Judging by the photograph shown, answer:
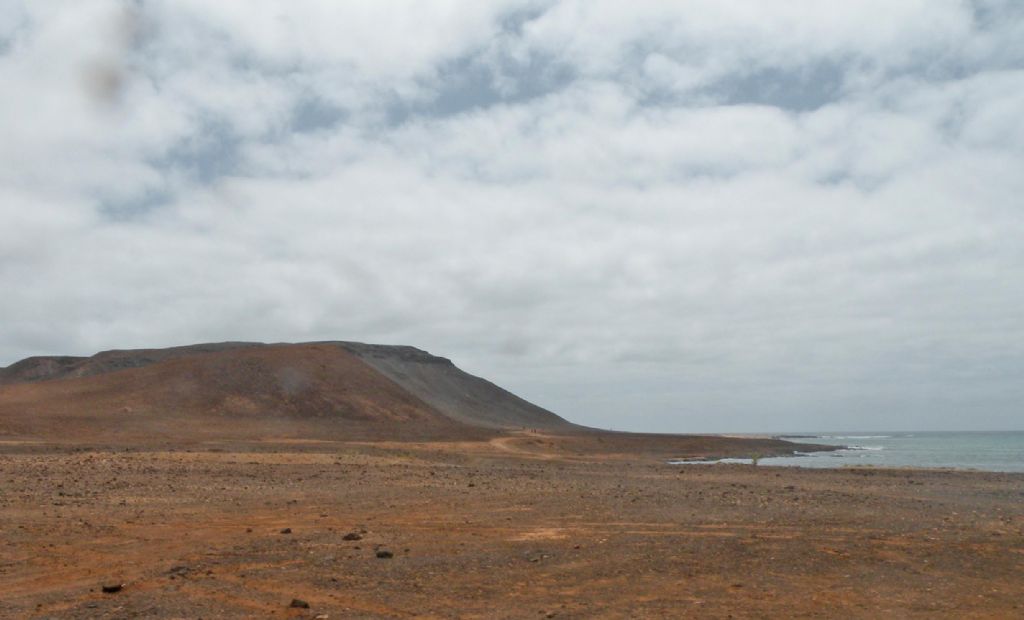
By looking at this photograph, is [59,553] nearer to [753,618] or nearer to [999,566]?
[753,618]

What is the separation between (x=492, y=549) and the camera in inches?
479

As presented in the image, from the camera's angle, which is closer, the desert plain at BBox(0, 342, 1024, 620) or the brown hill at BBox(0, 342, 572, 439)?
the desert plain at BBox(0, 342, 1024, 620)

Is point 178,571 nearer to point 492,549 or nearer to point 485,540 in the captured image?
point 492,549

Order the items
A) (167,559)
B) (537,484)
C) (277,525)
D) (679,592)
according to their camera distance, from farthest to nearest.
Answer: (537,484) → (277,525) → (167,559) → (679,592)

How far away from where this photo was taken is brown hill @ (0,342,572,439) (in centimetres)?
5784

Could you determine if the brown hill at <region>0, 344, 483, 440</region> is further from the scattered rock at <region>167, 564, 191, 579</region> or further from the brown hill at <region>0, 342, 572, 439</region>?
the scattered rock at <region>167, 564, 191, 579</region>

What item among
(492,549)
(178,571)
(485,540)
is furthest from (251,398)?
(178,571)

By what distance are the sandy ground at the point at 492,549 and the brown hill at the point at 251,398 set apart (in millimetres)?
32977

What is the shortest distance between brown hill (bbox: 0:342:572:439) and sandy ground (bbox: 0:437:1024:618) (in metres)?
33.0

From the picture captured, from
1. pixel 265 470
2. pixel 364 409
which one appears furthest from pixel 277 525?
pixel 364 409

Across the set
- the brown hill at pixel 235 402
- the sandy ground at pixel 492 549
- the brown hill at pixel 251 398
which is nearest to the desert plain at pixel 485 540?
the sandy ground at pixel 492 549

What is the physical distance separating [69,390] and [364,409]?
2473 centimetres

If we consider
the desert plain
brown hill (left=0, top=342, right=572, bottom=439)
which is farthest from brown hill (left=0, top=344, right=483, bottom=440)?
the desert plain

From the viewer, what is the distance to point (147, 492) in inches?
751
